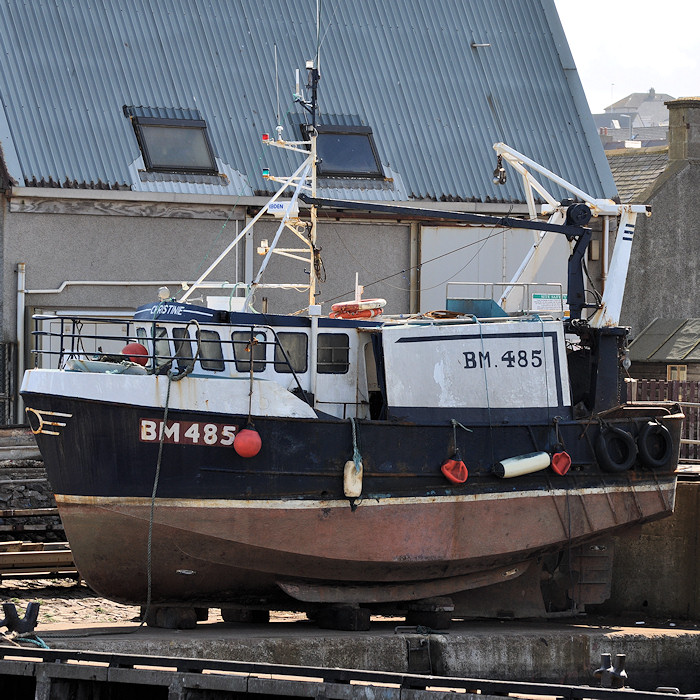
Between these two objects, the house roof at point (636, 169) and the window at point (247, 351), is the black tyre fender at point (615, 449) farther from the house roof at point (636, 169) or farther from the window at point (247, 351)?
the house roof at point (636, 169)

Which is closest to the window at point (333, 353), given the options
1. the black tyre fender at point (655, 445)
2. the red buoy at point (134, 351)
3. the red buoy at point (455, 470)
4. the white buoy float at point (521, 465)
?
the red buoy at point (455, 470)

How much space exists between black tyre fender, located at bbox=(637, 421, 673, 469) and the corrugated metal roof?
787cm

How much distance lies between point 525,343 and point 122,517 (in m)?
4.65

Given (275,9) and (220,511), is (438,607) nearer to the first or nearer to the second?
(220,511)

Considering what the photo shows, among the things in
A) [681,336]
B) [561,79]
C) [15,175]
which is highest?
[561,79]

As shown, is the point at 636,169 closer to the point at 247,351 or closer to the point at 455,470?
the point at 455,470

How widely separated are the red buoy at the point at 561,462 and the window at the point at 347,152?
8.67 m

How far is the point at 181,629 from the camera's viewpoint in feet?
43.2

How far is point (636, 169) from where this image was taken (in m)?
31.1

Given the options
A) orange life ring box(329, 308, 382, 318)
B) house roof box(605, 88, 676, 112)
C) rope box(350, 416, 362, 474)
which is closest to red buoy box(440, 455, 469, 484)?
rope box(350, 416, 362, 474)

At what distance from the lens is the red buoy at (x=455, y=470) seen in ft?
44.2

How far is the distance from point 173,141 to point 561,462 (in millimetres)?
9602

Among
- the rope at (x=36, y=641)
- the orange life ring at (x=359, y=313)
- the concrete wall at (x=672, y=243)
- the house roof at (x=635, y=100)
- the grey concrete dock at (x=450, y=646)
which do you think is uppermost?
the house roof at (x=635, y=100)

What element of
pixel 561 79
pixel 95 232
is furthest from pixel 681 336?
pixel 95 232
